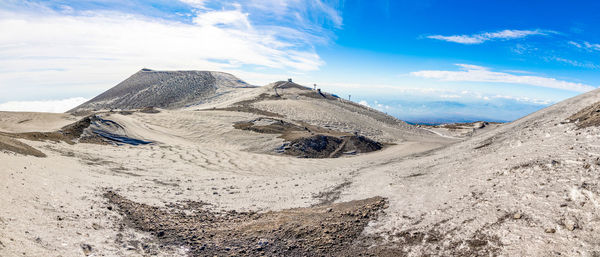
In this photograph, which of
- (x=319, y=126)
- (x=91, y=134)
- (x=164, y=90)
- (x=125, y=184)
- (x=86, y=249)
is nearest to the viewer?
(x=86, y=249)

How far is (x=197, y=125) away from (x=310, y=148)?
15.0m

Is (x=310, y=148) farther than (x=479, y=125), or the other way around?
(x=479, y=125)

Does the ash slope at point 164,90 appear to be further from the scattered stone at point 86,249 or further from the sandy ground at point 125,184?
the scattered stone at point 86,249

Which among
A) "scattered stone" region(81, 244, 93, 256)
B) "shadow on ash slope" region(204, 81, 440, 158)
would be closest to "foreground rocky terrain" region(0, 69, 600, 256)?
"scattered stone" region(81, 244, 93, 256)

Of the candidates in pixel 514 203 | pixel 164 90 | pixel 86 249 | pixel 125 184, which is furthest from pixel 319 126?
pixel 164 90

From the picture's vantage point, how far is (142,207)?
9727 millimetres

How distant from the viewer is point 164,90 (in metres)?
86.2

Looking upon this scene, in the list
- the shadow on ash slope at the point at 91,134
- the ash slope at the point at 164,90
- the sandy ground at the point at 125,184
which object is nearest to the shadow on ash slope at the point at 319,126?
the sandy ground at the point at 125,184

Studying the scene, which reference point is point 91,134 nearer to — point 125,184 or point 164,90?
point 125,184

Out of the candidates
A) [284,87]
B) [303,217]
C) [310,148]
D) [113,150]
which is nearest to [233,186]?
[303,217]

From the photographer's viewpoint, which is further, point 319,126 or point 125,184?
point 319,126

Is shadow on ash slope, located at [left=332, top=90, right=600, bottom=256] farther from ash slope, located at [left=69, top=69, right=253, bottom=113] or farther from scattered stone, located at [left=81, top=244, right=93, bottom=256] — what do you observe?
ash slope, located at [left=69, top=69, right=253, bottom=113]

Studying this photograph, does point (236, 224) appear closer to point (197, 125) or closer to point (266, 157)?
point (266, 157)

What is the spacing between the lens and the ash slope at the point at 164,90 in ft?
257
